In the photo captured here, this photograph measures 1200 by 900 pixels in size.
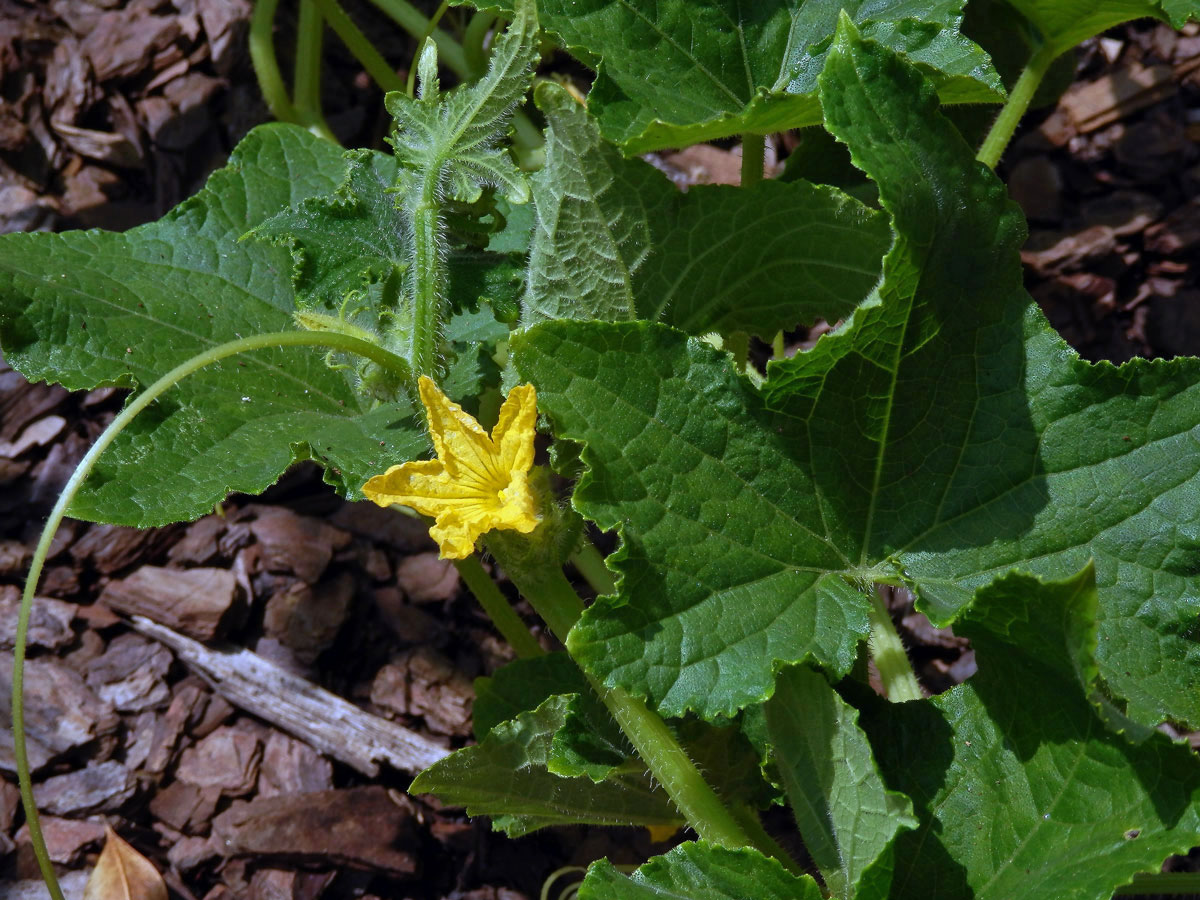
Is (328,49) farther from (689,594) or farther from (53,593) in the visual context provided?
(689,594)

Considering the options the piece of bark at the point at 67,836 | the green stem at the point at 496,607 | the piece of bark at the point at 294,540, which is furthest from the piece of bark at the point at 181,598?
the green stem at the point at 496,607

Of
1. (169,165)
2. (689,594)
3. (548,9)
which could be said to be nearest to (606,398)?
(689,594)

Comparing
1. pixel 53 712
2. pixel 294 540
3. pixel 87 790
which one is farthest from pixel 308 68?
pixel 87 790

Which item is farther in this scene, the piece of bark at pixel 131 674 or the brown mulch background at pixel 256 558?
the piece of bark at pixel 131 674

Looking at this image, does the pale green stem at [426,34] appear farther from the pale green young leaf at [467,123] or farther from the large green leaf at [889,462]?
the large green leaf at [889,462]

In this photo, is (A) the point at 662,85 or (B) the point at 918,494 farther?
(A) the point at 662,85

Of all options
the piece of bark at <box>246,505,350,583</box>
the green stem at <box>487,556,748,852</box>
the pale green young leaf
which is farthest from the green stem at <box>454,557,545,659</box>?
the pale green young leaf

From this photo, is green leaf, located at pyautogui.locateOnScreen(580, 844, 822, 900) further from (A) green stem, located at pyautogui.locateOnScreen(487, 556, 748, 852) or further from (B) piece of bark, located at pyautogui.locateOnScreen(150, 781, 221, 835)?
(B) piece of bark, located at pyautogui.locateOnScreen(150, 781, 221, 835)

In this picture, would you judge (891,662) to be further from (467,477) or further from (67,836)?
(67,836)
